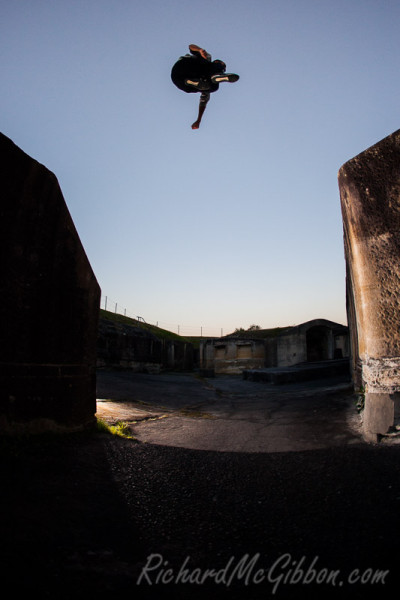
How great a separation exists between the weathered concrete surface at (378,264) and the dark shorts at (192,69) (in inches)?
91.0

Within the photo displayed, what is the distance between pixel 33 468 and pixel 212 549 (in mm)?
1492

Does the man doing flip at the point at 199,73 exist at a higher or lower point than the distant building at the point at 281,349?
higher

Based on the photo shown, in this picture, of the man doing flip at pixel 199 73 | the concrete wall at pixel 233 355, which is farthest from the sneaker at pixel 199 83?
the concrete wall at pixel 233 355

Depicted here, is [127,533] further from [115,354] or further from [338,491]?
[115,354]

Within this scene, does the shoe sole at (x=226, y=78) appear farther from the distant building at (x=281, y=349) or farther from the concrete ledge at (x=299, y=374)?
the distant building at (x=281, y=349)

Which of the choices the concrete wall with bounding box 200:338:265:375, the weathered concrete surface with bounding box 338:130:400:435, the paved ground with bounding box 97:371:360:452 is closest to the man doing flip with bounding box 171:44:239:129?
the weathered concrete surface with bounding box 338:130:400:435

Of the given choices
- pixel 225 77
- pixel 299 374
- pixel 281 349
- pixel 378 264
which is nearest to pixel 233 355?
pixel 281 349

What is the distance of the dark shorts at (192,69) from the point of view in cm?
413

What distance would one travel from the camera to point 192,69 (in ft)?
13.7

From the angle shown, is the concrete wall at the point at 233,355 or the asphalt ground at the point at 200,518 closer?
the asphalt ground at the point at 200,518

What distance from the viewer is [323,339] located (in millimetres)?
27547

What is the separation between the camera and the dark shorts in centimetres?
413

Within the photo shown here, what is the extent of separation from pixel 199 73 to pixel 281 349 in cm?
2414

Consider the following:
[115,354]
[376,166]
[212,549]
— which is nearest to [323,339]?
[115,354]
